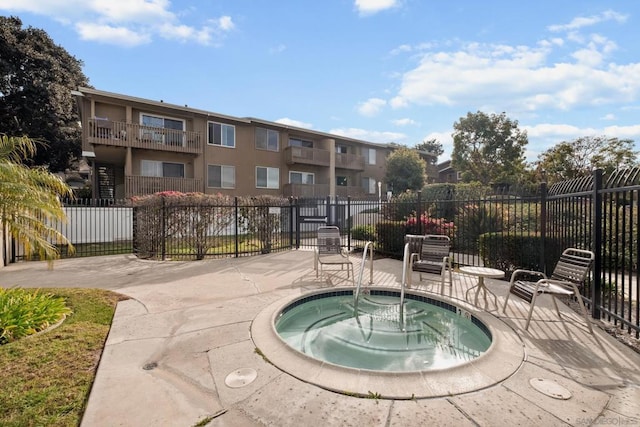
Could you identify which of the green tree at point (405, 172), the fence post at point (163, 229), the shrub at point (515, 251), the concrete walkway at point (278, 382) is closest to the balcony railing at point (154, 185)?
the fence post at point (163, 229)

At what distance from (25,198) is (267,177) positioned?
16739 millimetres

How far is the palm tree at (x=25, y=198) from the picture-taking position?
13.4 ft

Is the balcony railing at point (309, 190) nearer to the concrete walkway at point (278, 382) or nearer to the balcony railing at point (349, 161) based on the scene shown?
the balcony railing at point (349, 161)

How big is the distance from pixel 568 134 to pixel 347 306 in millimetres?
22919

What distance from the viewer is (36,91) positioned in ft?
69.0

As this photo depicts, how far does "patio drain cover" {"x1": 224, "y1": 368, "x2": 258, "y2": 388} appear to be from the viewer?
107 inches

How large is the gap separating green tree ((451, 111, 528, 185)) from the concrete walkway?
24.1m

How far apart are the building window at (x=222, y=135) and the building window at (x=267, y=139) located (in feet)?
5.66

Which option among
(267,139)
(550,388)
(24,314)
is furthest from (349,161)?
(550,388)

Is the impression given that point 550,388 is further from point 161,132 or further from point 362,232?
point 161,132

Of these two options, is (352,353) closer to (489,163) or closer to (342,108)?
(342,108)

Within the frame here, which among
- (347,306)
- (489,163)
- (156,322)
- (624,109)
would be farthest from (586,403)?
(489,163)

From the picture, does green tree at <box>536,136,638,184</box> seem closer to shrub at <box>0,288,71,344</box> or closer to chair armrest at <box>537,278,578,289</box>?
chair armrest at <box>537,278,578,289</box>

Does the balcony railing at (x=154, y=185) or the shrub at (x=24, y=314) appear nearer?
the shrub at (x=24, y=314)
